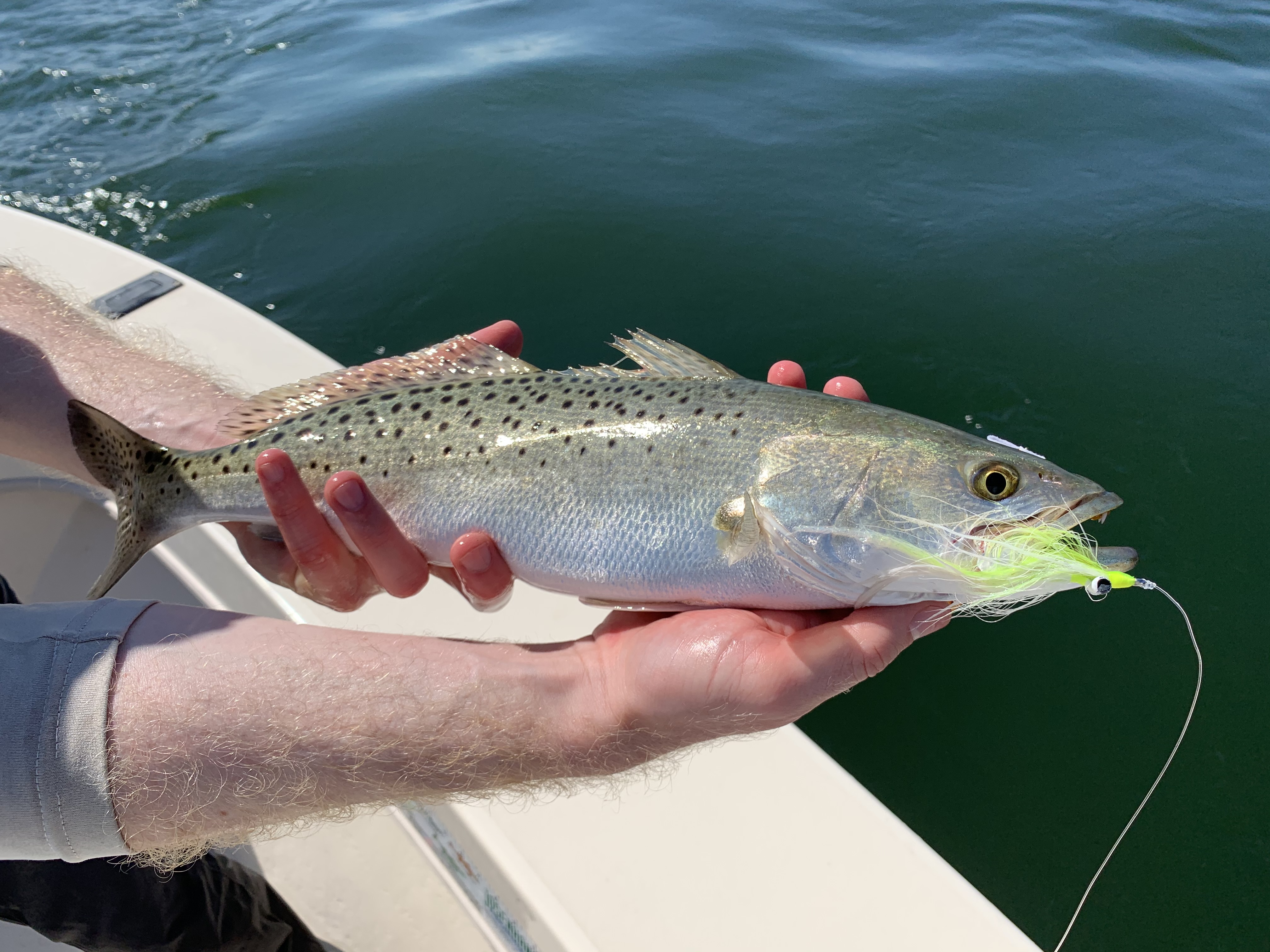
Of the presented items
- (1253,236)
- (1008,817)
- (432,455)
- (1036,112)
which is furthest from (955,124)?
(432,455)

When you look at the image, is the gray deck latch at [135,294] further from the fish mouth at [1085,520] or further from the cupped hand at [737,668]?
the fish mouth at [1085,520]

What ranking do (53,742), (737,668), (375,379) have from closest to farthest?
(53,742)
(737,668)
(375,379)

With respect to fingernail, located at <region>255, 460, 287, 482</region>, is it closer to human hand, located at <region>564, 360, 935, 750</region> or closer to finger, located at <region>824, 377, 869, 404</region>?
human hand, located at <region>564, 360, 935, 750</region>

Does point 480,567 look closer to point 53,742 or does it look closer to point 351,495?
point 351,495

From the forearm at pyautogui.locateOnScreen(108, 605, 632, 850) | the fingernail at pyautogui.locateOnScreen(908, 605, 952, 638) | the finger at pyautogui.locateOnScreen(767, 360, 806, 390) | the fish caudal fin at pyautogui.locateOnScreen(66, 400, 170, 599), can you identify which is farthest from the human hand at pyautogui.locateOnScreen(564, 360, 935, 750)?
the fish caudal fin at pyautogui.locateOnScreen(66, 400, 170, 599)

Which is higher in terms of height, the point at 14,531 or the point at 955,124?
the point at 955,124

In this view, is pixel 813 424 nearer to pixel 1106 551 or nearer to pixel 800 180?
pixel 1106 551

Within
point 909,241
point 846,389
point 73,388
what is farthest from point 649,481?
point 909,241
